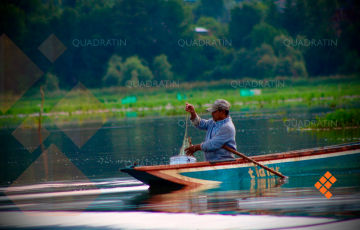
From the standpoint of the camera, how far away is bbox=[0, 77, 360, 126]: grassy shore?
→ 124 ft

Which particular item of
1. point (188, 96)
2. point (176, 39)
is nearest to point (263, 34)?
point (176, 39)

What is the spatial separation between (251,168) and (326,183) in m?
1.25

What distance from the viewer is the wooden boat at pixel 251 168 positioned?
8.38m

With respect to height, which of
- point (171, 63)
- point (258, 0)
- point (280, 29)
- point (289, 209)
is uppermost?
point (258, 0)

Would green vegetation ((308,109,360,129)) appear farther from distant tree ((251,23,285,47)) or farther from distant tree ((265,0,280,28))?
distant tree ((265,0,280,28))

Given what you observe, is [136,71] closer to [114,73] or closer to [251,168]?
[114,73]

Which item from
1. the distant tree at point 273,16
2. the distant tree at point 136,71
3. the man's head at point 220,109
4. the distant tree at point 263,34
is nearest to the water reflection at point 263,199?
the man's head at point 220,109

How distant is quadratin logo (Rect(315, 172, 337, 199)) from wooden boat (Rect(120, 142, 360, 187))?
30 centimetres

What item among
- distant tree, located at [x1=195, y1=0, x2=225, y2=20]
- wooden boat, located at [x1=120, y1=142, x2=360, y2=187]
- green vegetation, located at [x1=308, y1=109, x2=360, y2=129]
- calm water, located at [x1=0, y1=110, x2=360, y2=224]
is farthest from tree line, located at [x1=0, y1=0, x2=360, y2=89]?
wooden boat, located at [x1=120, y1=142, x2=360, y2=187]

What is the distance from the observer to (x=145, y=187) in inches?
351

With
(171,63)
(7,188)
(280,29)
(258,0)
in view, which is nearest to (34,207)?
(7,188)

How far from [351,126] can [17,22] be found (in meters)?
47.4

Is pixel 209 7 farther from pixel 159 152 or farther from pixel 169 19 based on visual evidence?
pixel 159 152

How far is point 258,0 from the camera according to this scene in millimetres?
68312
